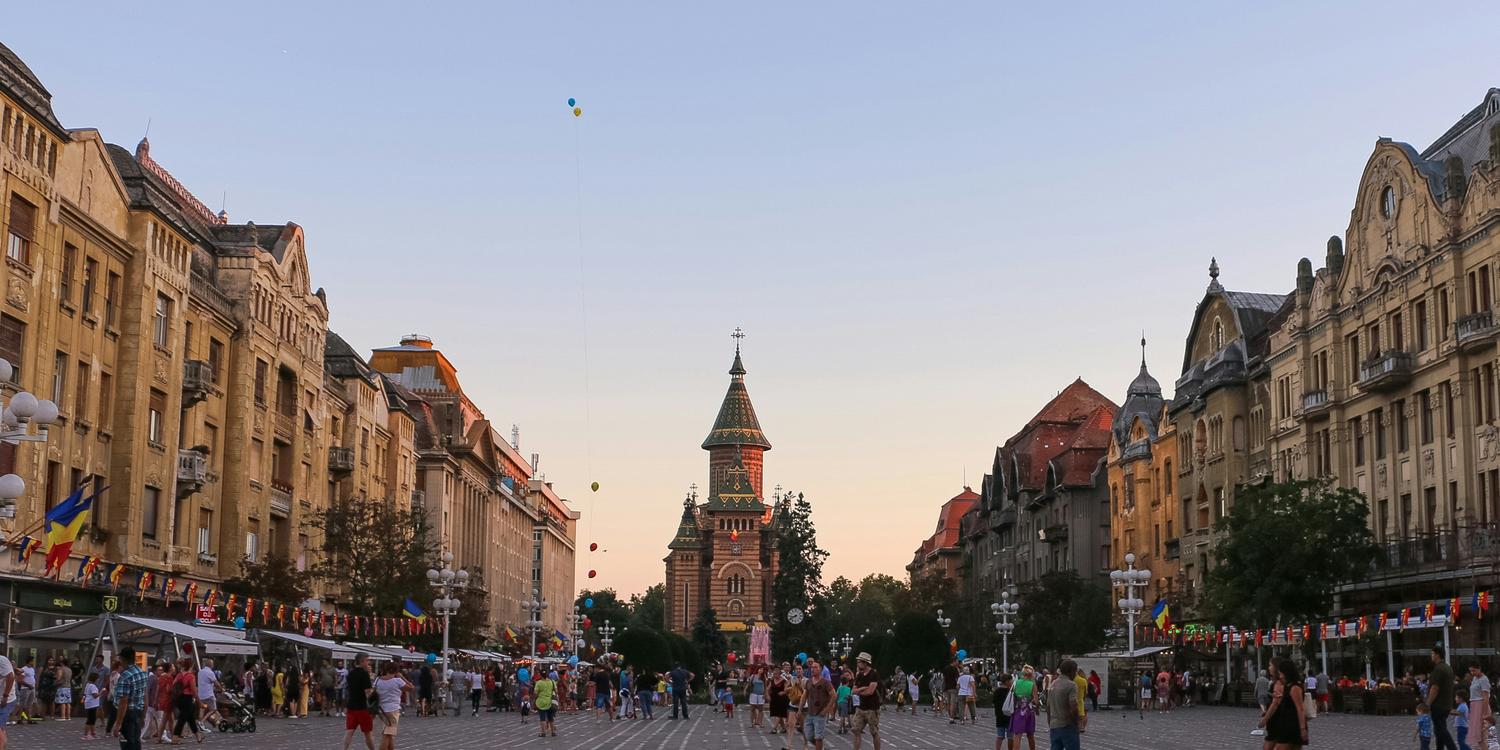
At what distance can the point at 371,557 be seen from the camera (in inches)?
2445

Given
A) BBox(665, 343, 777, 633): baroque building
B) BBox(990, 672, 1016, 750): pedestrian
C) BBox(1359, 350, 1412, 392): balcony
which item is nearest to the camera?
BBox(990, 672, 1016, 750): pedestrian

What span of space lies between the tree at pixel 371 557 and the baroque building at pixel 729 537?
316ft

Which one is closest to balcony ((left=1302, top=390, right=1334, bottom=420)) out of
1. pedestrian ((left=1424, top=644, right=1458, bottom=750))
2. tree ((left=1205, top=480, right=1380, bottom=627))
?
tree ((left=1205, top=480, right=1380, bottom=627))

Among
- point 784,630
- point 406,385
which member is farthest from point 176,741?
point 784,630

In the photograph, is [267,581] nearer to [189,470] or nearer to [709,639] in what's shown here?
[189,470]

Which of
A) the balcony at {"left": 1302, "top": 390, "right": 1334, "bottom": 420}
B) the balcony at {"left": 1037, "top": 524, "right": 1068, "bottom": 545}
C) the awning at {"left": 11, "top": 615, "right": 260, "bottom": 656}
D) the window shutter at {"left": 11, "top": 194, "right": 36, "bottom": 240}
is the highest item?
the window shutter at {"left": 11, "top": 194, "right": 36, "bottom": 240}

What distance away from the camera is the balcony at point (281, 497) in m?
59.8

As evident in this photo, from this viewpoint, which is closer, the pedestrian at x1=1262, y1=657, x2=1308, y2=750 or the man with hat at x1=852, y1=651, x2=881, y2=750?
the pedestrian at x1=1262, y1=657, x2=1308, y2=750

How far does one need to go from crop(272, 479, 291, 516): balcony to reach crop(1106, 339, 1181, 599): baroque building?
3942 cm

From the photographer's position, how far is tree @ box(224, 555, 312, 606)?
53.8 m

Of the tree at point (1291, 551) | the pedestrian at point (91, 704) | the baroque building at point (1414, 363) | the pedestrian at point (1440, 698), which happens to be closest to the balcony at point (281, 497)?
the pedestrian at point (91, 704)

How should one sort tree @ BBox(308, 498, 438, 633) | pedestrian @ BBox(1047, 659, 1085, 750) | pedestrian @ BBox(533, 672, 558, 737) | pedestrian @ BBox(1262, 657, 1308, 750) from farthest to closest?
tree @ BBox(308, 498, 438, 633) < pedestrian @ BBox(533, 672, 558, 737) < pedestrian @ BBox(1047, 659, 1085, 750) < pedestrian @ BBox(1262, 657, 1308, 750)

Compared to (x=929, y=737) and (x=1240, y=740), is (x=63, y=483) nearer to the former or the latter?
(x=929, y=737)

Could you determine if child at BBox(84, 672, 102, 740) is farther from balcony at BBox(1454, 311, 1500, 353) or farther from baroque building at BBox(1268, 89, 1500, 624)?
balcony at BBox(1454, 311, 1500, 353)
